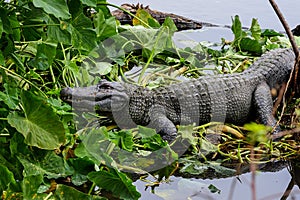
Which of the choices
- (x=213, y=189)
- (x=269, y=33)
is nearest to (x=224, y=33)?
(x=269, y=33)

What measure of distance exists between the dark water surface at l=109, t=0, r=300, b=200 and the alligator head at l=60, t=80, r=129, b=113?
0.45m

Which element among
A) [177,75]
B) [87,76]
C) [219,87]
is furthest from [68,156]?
[177,75]

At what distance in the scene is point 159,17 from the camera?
3.30 metres

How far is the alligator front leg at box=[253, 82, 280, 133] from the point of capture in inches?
83.9

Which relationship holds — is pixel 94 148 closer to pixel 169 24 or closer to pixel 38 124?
pixel 38 124

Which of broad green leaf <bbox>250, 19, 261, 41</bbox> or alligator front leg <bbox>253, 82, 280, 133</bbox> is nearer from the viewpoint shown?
alligator front leg <bbox>253, 82, 280, 133</bbox>

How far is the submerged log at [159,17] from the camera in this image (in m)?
3.20

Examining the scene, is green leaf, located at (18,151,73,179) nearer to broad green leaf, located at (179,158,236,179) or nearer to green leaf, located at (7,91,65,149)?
green leaf, located at (7,91,65,149)

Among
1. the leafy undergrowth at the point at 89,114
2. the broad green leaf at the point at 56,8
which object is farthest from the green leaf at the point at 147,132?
the broad green leaf at the point at 56,8

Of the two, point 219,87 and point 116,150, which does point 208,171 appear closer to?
point 116,150

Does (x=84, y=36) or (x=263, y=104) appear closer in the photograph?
(x=84, y=36)

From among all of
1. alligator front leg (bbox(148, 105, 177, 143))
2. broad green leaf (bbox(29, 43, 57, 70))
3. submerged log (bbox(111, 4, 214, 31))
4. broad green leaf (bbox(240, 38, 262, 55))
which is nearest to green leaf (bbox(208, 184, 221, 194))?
alligator front leg (bbox(148, 105, 177, 143))

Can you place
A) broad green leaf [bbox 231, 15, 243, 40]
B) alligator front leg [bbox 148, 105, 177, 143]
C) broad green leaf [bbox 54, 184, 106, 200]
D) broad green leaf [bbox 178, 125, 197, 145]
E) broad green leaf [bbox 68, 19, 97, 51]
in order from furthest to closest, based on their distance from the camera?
1. broad green leaf [bbox 231, 15, 243, 40]
2. alligator front leg [bbox 148, 105, 177, 143]
3. broad green leaf [bbox 178, 125, 197, 145]
4. broad green leaf [bbox 68, 19, 97, 51]
5. broad green leaf [bbox 54, 184, 106, 200]

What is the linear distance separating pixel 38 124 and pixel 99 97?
29.1 inches
